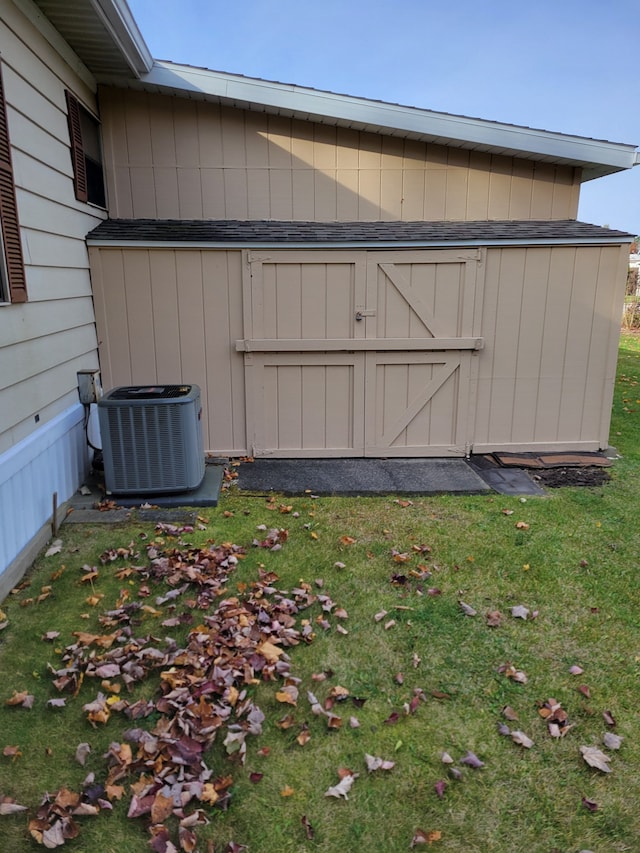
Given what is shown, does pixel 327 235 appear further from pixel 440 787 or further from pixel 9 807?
pixel 9 807

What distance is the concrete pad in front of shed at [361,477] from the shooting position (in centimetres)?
492

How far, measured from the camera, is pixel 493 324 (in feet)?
18.1

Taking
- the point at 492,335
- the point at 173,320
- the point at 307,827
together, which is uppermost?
the point at 173,320

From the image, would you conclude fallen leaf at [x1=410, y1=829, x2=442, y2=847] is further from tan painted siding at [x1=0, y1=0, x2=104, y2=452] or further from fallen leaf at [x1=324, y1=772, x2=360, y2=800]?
tan painted siding at [x1=0, y1=0, x2=104, y2=452]

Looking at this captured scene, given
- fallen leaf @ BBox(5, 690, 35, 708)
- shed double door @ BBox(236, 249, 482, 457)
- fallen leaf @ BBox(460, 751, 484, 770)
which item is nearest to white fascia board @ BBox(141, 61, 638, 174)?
shed double door @ BBox(236, 249, 482, 457)

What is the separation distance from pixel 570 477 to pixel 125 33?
5.24m

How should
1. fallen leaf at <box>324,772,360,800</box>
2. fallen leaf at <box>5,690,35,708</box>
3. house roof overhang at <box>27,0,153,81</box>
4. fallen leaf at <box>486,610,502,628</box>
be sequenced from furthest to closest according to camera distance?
house roof overhang at <box>27,0,153,81</box> → fallen leaf at <box>486,610,502,628</box> → fallen leaf at <box>5,690,35,708</box> → fallen leaf at <box>324,772,360,800</box>

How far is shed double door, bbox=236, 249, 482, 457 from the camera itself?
5.34 meters

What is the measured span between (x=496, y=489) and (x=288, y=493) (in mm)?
1809

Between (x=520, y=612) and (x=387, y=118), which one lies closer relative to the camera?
(x=520, y=612)

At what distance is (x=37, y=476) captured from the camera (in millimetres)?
3826

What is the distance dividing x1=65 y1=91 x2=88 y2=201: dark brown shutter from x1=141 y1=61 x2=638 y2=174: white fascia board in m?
0.76

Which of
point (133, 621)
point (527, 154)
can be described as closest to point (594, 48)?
point (527, 154)

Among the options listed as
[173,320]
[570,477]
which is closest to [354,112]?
[173,320]
